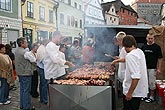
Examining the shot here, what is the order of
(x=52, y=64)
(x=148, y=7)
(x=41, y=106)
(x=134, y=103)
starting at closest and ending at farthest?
1. (x=134, y=103)
2. (x=52, y=64)
3. (x=41, y=106)
4. (x=148, y=7)

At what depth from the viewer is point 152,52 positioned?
230 inches

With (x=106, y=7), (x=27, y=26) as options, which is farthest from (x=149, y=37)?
(x=106, y=7)

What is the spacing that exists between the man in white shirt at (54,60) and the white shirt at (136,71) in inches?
74.2

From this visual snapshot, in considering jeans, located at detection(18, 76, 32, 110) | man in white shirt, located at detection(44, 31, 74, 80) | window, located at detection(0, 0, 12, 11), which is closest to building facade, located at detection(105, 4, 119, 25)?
window, located at detection(0, 0, 12, 11)

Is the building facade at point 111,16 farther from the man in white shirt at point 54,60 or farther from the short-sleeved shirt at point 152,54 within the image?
the man in white shirt at point 54,60

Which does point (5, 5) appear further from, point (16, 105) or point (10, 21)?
point (16, 105)

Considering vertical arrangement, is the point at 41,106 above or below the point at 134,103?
below

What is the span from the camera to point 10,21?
63.8 feet

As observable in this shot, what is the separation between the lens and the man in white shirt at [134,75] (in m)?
3.43

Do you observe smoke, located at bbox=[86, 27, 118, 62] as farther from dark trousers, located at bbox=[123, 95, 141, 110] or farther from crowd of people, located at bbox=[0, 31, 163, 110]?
dark trousers, located at bbox=[123, 95, 141, 110]

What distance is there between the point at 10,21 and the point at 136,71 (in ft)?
57.8

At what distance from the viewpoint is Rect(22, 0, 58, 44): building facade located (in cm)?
2211

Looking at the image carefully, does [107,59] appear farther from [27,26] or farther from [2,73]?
[27,26]

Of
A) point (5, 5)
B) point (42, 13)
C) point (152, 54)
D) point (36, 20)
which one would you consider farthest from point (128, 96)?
point (36, 20)
